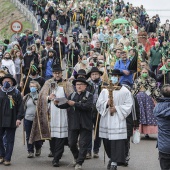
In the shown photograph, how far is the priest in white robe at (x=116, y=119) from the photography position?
1311cm

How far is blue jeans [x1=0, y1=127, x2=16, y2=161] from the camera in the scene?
13938 millimetres

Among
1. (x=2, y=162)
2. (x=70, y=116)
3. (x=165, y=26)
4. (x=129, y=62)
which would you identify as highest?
(x=165, y=26)

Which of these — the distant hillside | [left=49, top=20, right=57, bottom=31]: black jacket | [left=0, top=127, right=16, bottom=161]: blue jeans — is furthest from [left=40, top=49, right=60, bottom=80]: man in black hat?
the distant hillside

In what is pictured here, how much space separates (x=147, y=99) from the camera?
1733 cm

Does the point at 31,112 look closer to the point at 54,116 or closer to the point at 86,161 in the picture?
the point at 54,116

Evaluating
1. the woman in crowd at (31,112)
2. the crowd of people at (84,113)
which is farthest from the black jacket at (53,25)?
the woman in crowd at (31,112)

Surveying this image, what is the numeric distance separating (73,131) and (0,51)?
1177 centimetres

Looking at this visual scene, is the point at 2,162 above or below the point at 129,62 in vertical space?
below

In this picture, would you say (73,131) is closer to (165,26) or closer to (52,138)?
(52,138)

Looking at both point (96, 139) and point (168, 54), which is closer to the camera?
point (96, 139)

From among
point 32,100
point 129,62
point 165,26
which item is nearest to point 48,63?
point 129,62

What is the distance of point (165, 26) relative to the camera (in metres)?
40.0

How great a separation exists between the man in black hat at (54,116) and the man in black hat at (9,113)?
619 millimetres

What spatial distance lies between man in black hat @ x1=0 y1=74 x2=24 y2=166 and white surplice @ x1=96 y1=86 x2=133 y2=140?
1.77 meters
